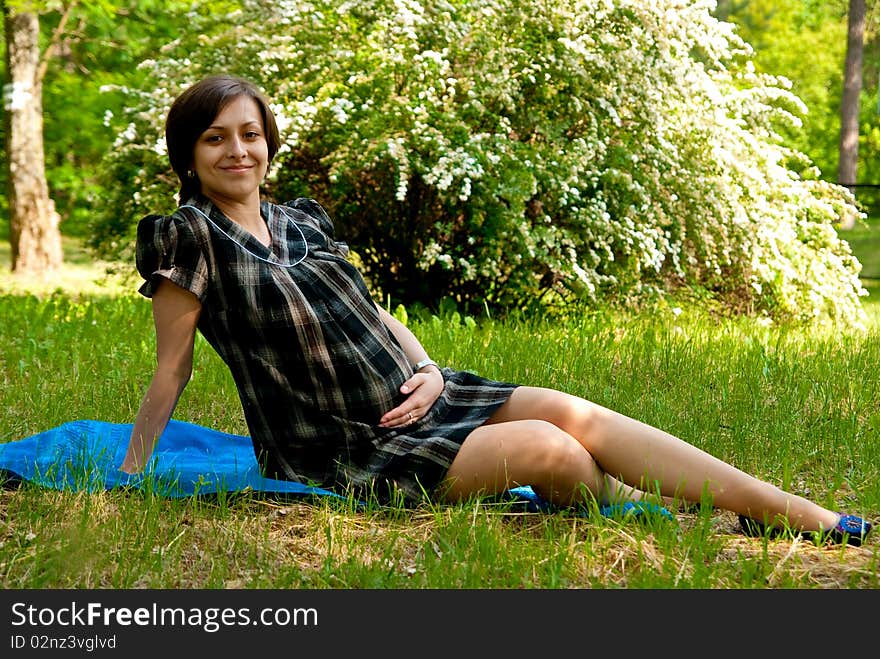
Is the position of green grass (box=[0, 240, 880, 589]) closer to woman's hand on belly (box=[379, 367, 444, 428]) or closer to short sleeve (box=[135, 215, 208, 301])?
woman's hand on belly (box=[379, 367, 444, 428])

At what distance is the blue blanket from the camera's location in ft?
9.49

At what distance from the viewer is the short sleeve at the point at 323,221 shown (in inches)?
123

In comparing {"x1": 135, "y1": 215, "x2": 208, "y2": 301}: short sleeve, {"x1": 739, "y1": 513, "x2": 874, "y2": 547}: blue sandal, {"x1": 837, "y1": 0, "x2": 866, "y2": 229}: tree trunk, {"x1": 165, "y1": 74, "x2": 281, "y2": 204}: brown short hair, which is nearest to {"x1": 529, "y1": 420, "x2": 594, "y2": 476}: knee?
{"x1": 739, "y1": 513, "x2": 874, "y2": 547}: blue sandal

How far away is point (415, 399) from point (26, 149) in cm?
922

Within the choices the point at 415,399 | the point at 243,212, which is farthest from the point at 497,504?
the point at 243,212

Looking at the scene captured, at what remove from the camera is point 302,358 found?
278cm

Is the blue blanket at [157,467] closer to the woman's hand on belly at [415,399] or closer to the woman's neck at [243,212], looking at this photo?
the woman's hand on belly at [415,399]

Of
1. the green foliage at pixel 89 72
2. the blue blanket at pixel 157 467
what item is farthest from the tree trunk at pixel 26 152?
the blue blanket at pixel 157 467

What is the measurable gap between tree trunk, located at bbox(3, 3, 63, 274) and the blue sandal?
9715 millimetres

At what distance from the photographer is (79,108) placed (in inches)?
543

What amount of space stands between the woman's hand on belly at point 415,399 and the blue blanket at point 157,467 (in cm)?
28
